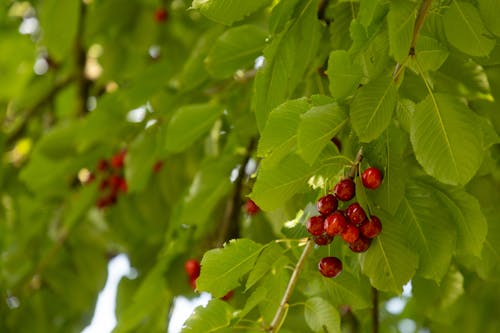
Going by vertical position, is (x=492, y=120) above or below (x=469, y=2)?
below

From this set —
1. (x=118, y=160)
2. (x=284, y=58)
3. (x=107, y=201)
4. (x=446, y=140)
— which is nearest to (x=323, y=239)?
(x=446, y=140)

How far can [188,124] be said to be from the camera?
210cm

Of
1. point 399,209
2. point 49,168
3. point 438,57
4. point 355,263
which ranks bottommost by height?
point 49,168

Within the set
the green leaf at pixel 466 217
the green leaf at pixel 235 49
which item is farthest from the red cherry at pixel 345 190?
the green leaf at pixel 235 49

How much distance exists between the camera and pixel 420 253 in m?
1.36

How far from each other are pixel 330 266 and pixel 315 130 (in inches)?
10.9

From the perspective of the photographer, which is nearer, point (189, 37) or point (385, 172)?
point (385, 172)

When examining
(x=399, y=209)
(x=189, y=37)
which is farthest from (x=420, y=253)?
(x=189, y=37)

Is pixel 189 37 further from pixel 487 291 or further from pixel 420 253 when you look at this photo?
pixel 420 253

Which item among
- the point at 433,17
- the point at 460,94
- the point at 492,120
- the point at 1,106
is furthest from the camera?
the point at 1,106

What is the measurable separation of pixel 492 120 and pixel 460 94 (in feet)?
0.74

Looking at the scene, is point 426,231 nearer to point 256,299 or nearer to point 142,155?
point 256,299

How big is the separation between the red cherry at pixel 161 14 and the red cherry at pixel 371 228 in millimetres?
2184

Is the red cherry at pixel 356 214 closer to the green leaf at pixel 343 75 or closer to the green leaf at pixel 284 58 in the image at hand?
the green leaf at pixel 343 75
